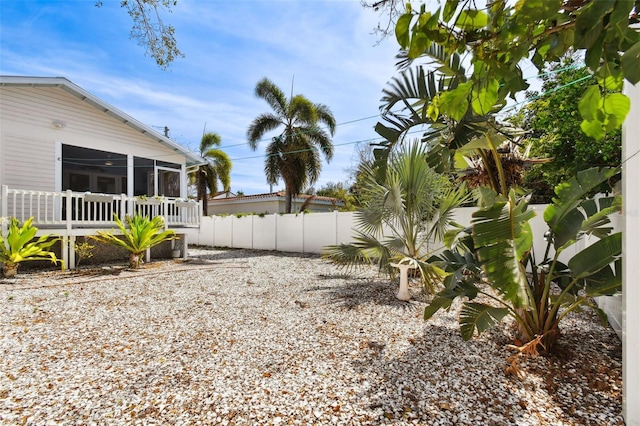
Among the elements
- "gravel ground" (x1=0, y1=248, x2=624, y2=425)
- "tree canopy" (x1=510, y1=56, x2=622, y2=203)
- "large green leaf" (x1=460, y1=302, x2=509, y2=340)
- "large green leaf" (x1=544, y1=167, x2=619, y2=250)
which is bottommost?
"gravel ground" (x1=0, y1=248, x2=624, y2=425)

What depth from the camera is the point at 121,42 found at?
15.8 feet

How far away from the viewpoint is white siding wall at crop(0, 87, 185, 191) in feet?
27.7

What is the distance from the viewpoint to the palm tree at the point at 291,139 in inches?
636

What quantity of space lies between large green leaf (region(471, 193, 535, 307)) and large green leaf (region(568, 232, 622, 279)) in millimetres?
869

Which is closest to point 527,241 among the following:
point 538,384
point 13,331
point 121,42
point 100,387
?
point 538,384

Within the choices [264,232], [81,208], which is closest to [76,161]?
[81,208]

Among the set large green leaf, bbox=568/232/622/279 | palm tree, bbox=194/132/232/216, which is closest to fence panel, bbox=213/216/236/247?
palm tree, bbox=194/132/232/216

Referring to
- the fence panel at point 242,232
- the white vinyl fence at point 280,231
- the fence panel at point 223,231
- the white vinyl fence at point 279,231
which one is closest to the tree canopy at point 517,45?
the white vinyl fence at point 280,231

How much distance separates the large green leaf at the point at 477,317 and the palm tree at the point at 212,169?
18.9 meters

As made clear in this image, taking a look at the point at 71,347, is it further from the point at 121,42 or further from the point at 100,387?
the point at 121,42

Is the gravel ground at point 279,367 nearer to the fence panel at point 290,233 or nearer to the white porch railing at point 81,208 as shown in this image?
the white porch railing at point 81,208

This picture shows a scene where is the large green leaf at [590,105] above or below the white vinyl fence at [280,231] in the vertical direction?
above

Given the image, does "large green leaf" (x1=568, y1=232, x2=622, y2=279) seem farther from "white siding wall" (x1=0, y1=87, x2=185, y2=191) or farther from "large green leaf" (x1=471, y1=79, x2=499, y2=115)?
"white siding wall" (x1=0, y1=87, x2=185, y2=191)

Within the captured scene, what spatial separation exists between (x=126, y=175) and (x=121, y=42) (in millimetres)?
7066
